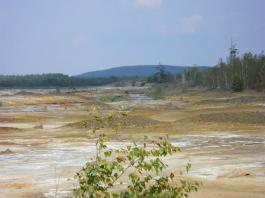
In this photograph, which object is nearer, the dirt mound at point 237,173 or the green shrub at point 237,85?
the dirt mound at point 237,173

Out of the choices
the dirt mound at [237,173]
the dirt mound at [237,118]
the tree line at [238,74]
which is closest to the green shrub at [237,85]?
the tree line at [238,74]

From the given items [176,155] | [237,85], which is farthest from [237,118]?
[237,85]

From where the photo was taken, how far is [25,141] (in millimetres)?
28031

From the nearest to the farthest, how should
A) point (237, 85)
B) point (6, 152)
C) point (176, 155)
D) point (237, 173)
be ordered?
1. point (237, 173)
2. point (176, 155)
3. point (6, 152)
4. point (237, 85)

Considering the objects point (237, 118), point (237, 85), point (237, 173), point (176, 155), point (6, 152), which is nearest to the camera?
point (237, 173)

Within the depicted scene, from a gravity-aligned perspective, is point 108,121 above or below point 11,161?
above

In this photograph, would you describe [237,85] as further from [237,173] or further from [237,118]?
[237,173]

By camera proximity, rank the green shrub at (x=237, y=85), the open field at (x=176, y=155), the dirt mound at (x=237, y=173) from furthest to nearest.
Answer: the green shrub at (x=237, y=85), the dirt mound at (x=237, y=173), the open field at (x=176, y=155)

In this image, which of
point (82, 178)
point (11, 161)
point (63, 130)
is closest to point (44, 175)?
point (11, 161)

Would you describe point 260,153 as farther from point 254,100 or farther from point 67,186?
point 254,100

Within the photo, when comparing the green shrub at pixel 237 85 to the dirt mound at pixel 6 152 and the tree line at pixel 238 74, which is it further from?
the dirt mound at pixel 6 152

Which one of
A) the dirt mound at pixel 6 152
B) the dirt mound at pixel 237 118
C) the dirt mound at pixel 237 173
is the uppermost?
the dirt mound at pixel 237 173

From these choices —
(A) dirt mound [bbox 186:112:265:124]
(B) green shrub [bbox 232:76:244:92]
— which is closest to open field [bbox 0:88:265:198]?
(A) dirt mound [bbox 186:112:265:124]

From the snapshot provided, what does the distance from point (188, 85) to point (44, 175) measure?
11156cm
